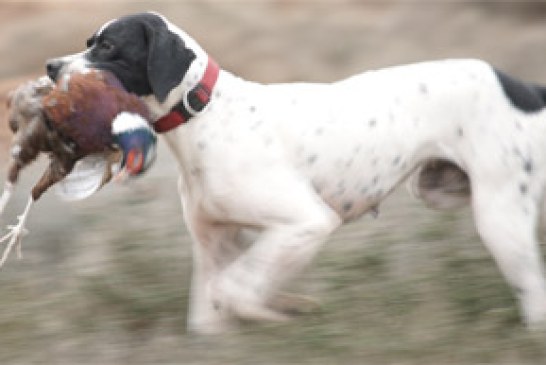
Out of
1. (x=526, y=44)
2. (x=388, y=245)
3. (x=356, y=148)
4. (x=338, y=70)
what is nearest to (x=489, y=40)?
(x=526, y=44)

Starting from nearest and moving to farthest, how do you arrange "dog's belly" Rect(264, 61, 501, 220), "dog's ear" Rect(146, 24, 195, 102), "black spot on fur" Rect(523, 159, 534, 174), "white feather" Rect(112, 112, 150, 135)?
"white feather" Rect(112, 112, 150, 135), "dog's ear" Rect(146, 24, 195, 102), "dog's belly" Rect(264, 61, 501, 220), "black spot on fur" Rect(523, 159, 534, 174)

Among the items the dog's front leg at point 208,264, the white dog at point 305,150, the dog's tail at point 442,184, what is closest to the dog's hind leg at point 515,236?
the white dog at point 305,150

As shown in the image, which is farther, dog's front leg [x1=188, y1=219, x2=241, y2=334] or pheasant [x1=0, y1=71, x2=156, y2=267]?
dog's front leg [x1=188, y1=219, x2=241, y2=334]

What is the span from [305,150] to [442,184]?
66 centimetres

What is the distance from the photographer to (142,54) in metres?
4.73

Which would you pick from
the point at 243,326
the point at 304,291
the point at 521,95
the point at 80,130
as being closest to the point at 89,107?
the point at 80,130

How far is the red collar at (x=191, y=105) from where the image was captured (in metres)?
4.76

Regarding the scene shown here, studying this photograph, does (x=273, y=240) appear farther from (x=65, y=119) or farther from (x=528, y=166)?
(x=528, y=166)

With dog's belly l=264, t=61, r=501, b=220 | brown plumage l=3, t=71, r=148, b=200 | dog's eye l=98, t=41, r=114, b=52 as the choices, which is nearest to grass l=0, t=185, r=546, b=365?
dog's belly l=264, t=61, r=501, b=220

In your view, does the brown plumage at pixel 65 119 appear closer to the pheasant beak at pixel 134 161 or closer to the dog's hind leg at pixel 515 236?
the pheasant beak at pixel 134 161

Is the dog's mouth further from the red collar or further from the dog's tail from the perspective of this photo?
the dog's tail

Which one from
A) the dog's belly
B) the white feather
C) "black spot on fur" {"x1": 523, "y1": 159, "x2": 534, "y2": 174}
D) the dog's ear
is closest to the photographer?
the white feather

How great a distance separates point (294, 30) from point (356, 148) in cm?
740

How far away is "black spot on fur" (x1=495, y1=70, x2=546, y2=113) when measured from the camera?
5020mm
